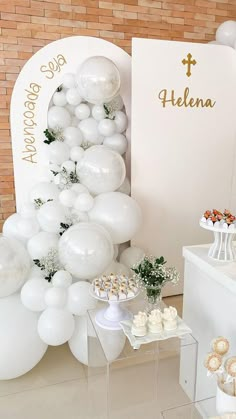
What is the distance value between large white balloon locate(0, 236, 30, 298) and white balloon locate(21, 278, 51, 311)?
0.07 m

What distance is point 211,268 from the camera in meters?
1.75

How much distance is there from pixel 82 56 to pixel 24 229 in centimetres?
153

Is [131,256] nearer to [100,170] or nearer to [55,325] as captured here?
[100,170]

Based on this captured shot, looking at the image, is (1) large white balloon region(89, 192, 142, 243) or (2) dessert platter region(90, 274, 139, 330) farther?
(1) large white balloon region(89, 192, 142, 243)

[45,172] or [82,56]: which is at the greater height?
[82,56]

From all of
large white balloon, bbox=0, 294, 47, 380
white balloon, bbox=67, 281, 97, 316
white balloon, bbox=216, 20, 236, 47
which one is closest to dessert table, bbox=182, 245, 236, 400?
white balloon, bbox=67, 281, 97, 316

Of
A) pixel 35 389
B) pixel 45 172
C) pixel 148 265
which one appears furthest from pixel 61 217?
pixel 35 389

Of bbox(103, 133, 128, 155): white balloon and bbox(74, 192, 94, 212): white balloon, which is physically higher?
bbox(103, 133, 128, 155): white balloon

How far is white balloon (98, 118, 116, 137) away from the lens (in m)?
2.82

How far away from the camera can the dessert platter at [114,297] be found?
178 cm

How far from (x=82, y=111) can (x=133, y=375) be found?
1.99 metres

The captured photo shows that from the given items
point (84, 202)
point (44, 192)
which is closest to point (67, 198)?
point (84, 202)

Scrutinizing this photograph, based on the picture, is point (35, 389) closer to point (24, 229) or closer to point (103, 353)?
point (103, 353)

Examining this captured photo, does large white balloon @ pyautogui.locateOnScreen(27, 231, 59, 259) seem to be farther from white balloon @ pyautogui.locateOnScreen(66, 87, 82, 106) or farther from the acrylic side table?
white balloon @ pyautogui.locateOnScreen(66, 87, 82, 106)
